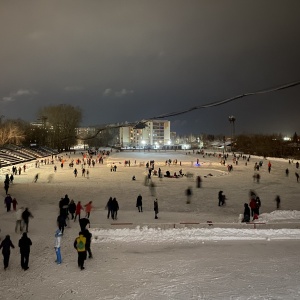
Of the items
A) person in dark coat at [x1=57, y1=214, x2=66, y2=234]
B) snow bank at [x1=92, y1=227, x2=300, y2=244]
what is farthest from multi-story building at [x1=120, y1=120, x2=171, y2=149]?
snow bank at [x1=92, y1=227, x2=300, y2=244]

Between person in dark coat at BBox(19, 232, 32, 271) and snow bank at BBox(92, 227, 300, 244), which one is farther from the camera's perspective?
snow bank at BBox(92, 227, 300, 244)

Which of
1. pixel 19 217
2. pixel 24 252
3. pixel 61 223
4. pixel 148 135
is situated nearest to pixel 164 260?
pixel 24 252

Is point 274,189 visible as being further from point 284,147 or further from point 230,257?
point 284,147

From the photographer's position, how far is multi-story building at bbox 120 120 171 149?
176375 mm

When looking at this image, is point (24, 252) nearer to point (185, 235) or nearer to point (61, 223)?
point (61, 223)

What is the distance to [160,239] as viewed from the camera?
10562 mm

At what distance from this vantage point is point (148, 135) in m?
182

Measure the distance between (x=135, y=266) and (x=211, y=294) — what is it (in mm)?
2314

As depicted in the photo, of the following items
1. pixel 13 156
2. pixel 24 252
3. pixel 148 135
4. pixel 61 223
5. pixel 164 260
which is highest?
pixel 148 135

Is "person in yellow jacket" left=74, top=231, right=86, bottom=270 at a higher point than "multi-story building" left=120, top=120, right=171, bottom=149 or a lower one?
lower

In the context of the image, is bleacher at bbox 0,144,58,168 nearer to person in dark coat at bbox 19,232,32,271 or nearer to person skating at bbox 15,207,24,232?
person skating at bbox 15,207,24,232

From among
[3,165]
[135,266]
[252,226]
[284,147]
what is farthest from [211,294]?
[284,147]

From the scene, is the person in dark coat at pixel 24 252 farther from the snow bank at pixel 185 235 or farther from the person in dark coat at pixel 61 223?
the person in dark coat at pixel 61 223

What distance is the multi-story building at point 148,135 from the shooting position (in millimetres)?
176375
